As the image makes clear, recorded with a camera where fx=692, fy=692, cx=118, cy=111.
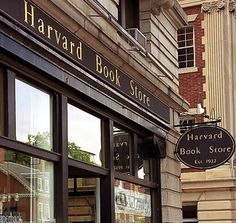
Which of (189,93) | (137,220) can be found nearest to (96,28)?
(137,220)

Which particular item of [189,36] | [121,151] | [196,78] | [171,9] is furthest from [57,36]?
[189,36]

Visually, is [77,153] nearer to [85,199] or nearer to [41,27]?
[85,199]

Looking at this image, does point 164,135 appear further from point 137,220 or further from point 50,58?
point 50,58

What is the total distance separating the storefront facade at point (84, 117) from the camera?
7930 mm

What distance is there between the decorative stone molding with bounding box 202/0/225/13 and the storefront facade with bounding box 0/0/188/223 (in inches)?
491

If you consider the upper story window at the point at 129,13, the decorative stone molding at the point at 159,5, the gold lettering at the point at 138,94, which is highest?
the decorative stone molding at the point at 159,5

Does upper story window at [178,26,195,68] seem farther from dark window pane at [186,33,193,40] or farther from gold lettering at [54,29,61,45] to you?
gold lettering at [54,29,61,45]

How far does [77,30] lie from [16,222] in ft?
9.15

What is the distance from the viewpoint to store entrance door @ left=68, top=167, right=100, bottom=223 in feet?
34.8

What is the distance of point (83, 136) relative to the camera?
10.0m

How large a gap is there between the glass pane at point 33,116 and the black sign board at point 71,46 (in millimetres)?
619

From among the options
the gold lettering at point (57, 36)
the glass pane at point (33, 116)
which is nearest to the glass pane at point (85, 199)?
the glass pane at point (33, 116)

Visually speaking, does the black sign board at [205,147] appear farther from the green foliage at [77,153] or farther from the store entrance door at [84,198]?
the green foliage at [77,153]

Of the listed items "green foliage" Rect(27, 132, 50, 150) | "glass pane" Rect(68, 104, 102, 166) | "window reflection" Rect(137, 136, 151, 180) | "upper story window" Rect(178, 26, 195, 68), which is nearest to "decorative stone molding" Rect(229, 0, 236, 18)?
"upper story window" Rect(178, 26, 195, 68)
